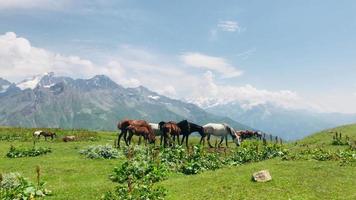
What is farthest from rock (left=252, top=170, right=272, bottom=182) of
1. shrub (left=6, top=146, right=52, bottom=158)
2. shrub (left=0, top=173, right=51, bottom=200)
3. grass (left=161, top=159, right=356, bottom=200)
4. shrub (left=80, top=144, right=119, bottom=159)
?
shrub (left=6, top=146, right=52, bottom=158)

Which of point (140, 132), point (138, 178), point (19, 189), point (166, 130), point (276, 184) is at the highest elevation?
point (166, 130)

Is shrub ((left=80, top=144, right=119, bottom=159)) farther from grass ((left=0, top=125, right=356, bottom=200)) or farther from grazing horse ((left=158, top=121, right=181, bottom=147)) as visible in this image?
grazing horse ((left=158, top=121, right=181, bottom=147))

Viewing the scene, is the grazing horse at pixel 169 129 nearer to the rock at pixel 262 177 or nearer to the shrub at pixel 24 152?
the shrub at pixel 24 152

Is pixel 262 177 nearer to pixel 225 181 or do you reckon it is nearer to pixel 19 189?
pixel 225 181

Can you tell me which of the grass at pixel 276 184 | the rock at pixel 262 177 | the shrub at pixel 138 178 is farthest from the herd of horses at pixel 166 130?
the rock at pixel 262 177

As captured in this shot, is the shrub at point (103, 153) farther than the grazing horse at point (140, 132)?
No

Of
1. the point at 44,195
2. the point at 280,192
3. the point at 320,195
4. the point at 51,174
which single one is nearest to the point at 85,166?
the point at 51,174

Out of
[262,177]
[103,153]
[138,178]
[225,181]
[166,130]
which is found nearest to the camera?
[262,177]

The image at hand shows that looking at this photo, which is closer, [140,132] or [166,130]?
[166,130]

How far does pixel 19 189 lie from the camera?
21.0m

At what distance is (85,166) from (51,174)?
145 inches

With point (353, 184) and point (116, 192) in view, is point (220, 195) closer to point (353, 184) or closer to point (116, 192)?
point (116, 192)

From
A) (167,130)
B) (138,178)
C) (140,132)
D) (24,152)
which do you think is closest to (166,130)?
(167,130)

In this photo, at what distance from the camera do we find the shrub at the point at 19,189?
20.3m
